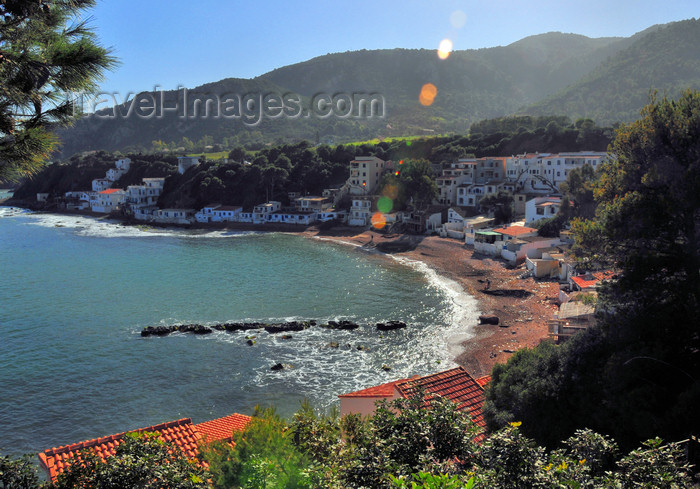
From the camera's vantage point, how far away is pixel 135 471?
23.0 feet

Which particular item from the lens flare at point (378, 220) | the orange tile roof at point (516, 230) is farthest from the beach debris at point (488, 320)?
the lens flare at point (378, 220)

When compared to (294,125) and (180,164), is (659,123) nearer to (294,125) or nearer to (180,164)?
(180,164)

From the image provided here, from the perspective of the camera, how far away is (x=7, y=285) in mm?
37781

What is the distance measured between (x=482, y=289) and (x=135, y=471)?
29.6 m

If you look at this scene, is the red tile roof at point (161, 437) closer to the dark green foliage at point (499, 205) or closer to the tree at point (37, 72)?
the tree at point (37, 72)

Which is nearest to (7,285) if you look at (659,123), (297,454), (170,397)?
(170,397)

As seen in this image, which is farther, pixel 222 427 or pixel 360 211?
pixel 360 211

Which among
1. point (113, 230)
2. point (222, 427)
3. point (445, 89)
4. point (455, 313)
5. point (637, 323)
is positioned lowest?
point (222, 427)

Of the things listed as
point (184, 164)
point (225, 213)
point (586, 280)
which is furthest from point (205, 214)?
point (586, 280)

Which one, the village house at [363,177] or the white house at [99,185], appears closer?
the village house at [363,177]

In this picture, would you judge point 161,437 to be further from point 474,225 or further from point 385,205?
point 385,205

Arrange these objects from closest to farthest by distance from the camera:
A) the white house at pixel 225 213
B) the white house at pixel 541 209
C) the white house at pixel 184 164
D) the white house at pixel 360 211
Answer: the white house at pixel 541 209, the white house at pixel 360 211, the white house at pixel 225 213, the white house at pixel 184 164

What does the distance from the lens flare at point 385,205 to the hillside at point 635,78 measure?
226 ft

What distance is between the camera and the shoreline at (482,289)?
2386 centimetres
